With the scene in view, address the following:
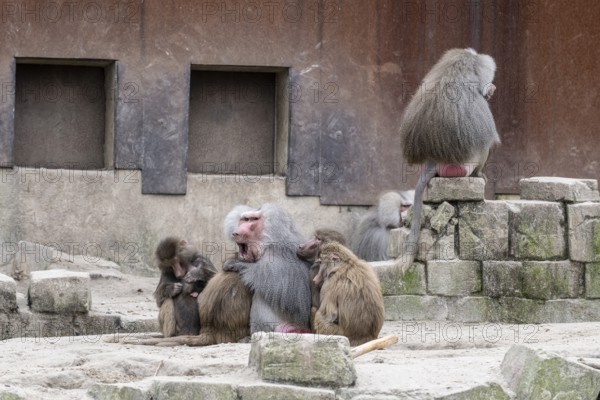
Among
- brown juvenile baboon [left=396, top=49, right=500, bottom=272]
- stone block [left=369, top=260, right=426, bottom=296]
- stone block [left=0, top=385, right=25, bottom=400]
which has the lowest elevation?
stone block [left=0, top=385, right=25, bottom=400]

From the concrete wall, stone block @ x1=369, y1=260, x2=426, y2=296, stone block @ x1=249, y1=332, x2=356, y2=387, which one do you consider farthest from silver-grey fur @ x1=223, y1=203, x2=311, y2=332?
the concrete wall

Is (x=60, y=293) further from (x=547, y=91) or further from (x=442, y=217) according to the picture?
(x=547, y=91)

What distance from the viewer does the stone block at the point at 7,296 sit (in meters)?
9.76

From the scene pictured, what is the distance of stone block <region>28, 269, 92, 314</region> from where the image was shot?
9.91 metres

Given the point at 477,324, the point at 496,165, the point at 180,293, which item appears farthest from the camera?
the point at 496,165

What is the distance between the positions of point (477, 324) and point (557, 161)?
431cm

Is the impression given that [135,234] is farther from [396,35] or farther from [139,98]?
[396,35]

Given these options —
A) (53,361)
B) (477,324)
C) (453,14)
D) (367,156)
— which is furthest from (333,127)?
(53,361)

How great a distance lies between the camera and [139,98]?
13125 millimetres

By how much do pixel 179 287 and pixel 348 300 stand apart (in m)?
1.30

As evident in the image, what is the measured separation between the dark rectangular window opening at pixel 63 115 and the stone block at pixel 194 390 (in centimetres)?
735

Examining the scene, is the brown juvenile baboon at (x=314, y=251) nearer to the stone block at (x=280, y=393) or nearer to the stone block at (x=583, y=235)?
the stone block at (x=280, y=393)

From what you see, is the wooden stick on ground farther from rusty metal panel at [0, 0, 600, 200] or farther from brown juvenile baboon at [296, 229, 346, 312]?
rusty metal panel at [0, 0, 600, 200]

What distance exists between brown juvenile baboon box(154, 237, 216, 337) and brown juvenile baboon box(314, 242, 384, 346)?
97cm
